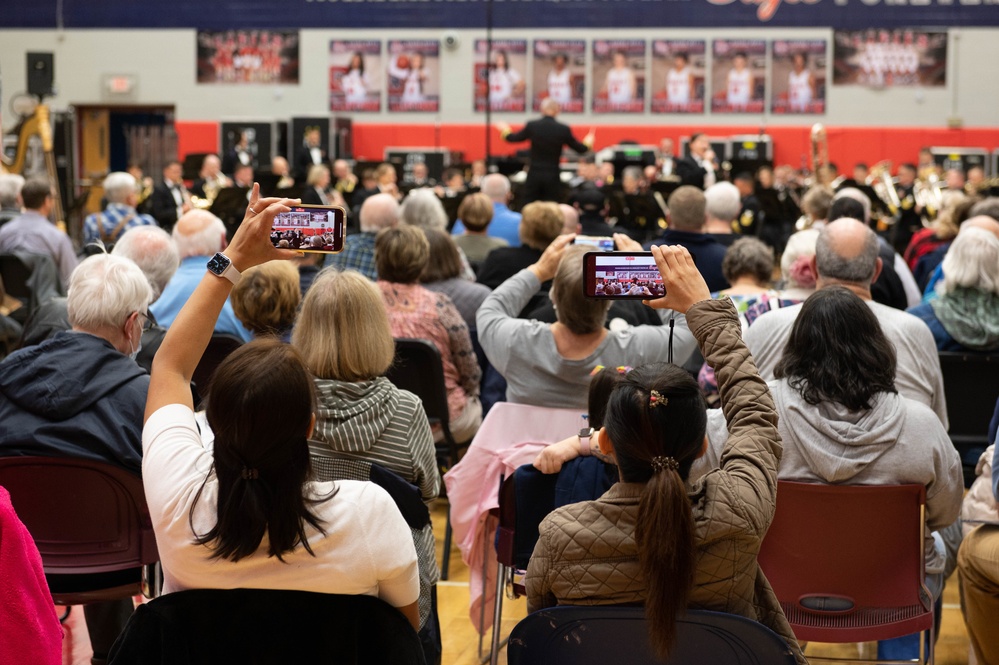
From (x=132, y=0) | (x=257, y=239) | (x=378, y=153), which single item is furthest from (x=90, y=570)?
(x=132, y=0)

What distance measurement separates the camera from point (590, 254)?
2.30m

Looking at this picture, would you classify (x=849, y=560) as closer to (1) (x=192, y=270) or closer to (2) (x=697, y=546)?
(2) (x=697, y=546)

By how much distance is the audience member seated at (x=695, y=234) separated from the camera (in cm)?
569

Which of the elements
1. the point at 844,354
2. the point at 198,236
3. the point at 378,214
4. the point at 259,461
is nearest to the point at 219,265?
the point at 259,461

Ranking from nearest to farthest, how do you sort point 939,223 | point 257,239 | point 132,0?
point 257,239, point 939,223, point 132,0

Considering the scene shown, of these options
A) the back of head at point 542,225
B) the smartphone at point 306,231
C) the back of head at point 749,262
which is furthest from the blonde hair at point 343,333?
the back of head at point 542,225

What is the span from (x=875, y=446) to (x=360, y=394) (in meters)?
1.18

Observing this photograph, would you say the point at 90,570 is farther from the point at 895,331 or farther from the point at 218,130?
the point at 218,130

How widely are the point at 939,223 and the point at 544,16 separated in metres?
11.8

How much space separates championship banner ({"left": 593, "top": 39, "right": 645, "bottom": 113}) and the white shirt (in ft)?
54.1

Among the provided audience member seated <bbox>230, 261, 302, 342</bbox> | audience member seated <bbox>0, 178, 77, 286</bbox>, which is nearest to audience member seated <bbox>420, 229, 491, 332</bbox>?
audience member seated <bbox>230, 261, 302, 342</bbox>

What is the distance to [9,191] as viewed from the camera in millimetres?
7848

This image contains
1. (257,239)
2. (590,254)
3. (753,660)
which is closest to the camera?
(753,660)

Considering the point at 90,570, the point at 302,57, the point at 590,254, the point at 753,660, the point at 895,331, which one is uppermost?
the point at 302,57
